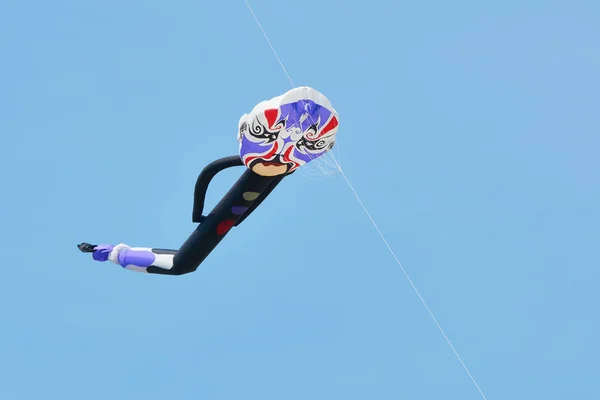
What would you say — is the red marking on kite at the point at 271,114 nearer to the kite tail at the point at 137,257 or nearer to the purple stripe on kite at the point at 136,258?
the kite tail at the point at 137,257

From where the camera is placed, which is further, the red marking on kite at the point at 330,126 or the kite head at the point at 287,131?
the red marking on kite at the point at 330,126

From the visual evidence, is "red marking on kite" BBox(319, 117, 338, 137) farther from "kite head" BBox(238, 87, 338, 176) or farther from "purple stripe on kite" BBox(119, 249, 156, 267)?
"purple stripe on kite" BBox(119, 249, 156, 267)

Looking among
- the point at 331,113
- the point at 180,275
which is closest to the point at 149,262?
the point at 180,275

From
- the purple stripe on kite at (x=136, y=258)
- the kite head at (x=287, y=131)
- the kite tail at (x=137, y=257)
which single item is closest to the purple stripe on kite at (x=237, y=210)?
the kite head at (x=287, y=131)

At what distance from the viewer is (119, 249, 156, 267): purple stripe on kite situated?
1730 centimetres

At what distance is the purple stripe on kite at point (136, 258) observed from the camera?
1730 centimetres

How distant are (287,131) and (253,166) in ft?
2.52

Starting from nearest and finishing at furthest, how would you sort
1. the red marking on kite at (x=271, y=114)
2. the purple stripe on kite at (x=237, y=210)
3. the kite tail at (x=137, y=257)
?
1. the red marking on kite at (x=271, y=114)
2. the purple stripe on kite at (x=237, y=210)
3. the kite tail at (x=137, y=257)

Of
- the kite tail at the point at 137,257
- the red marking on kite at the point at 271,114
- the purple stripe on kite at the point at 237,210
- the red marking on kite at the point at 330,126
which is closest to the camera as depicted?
the red marking on kite at the point at 271,114

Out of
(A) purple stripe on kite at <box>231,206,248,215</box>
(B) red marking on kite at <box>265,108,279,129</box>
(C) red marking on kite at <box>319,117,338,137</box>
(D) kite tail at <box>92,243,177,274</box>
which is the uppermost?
(D) kite tail at <box>92,243,177,274</box>

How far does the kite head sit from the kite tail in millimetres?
2337

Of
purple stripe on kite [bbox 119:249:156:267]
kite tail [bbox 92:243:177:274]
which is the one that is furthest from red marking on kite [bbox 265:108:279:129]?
purple stripe on kite [bbox 119:249:156:267]

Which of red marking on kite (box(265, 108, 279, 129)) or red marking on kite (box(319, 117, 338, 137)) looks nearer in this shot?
red marking on kite (box(265, 108, 279, 129))

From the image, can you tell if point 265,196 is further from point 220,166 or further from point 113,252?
point 113,252
